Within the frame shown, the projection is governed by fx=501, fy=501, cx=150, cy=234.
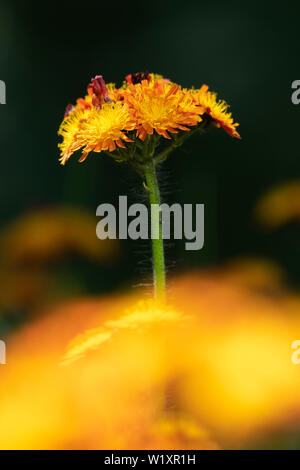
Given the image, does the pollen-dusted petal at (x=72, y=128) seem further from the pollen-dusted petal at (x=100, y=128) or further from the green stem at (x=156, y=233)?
the green stem at (x=156, y=233)

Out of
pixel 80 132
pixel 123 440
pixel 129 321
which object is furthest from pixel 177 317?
pixel 80 132

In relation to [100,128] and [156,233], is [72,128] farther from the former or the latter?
[156,233]

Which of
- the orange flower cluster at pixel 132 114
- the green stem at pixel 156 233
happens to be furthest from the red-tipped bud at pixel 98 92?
the green stem at pixel 156 233

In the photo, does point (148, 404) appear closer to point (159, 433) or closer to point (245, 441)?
point (159, 433)

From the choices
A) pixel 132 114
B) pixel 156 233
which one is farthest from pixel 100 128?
pixel 156 233

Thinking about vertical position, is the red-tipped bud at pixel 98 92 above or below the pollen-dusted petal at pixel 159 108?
above

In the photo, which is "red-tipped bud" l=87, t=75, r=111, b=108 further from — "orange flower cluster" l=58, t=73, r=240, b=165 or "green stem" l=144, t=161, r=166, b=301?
"green stem" l=144, t=161, r=166, b=301

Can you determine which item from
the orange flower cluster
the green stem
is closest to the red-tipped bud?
the orange flower cluster

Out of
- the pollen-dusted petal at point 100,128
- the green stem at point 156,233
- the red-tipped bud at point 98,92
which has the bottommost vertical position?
the green stem at point 156,233
